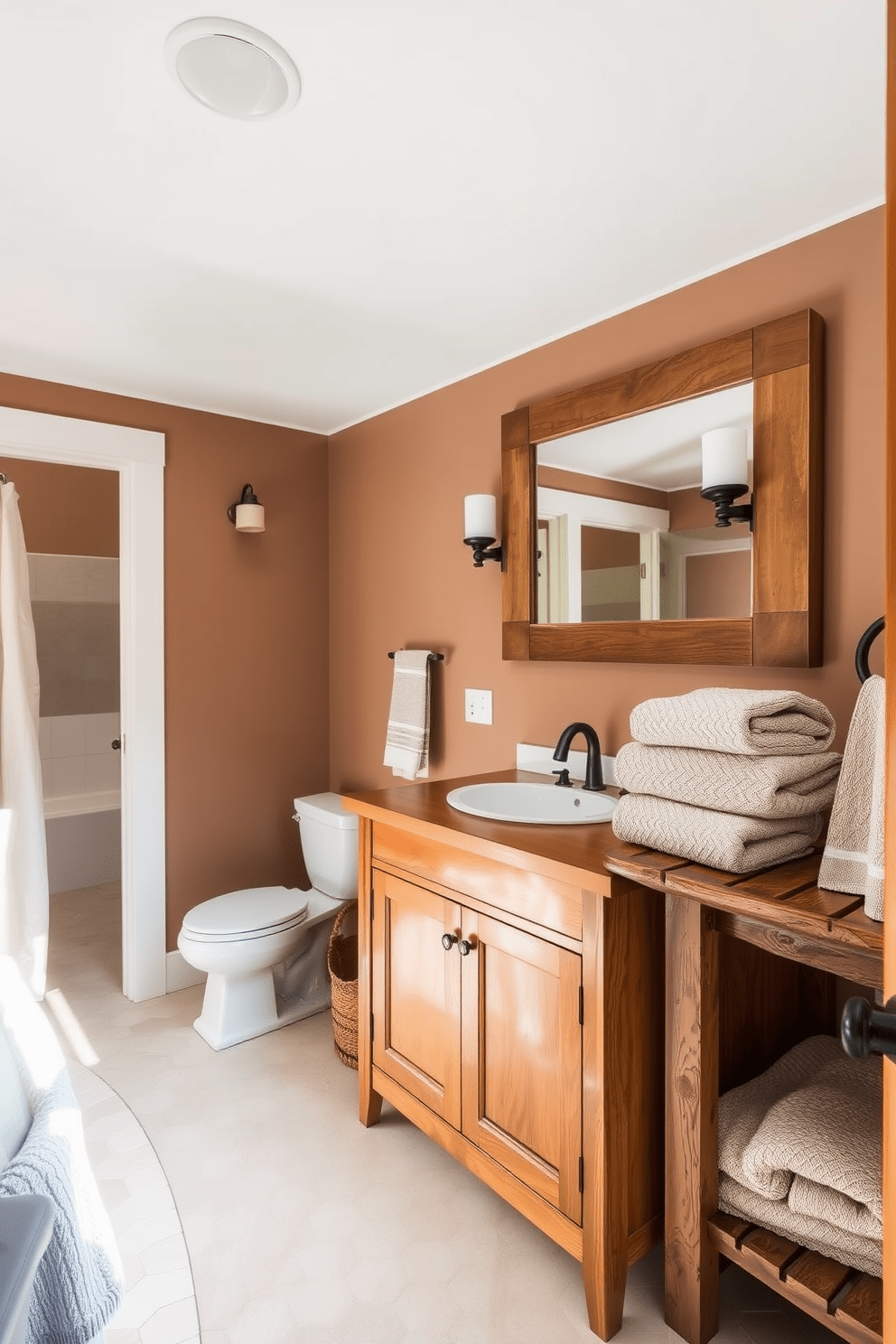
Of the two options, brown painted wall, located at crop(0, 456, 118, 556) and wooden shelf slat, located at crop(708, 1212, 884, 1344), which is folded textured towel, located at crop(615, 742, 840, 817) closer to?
wooden shelf slat, located at crop(708, 1212, 884, 1344)

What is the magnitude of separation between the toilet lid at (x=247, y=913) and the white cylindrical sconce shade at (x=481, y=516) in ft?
4.43

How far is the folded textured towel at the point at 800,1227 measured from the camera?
122 centimetres

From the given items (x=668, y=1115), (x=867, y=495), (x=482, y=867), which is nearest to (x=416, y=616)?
(x=482, y=867)

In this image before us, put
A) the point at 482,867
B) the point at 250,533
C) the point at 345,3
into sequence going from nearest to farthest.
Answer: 1. the point at 345,3
2. the point at 482,867
3. the point at 250,533

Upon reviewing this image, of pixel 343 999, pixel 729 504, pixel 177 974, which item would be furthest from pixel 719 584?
pixel 177 974

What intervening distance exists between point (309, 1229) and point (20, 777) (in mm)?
1837

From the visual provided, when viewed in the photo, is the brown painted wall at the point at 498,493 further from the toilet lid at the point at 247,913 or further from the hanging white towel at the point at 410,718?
the toilet lid at the point at 247,913

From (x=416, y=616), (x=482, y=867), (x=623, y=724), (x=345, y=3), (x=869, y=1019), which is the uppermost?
(x=345, y=3)

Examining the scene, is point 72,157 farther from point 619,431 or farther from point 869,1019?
point 869,1019

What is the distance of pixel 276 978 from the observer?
2779mm

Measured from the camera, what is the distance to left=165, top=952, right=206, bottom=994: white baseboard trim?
9.42ft

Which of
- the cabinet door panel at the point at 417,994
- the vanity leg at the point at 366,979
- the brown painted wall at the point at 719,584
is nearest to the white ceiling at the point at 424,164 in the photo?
the brown painted wall at the point at 719,584

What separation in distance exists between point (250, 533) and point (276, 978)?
5.41ft

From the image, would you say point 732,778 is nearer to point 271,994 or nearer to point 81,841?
point 271,994
